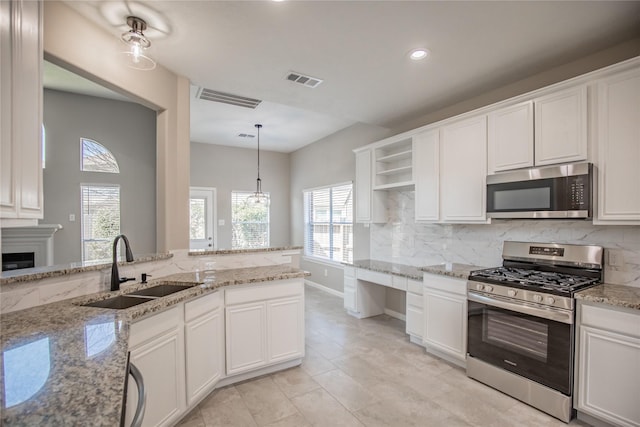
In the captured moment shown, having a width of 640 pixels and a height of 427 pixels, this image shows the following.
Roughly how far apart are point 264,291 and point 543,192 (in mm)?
2576

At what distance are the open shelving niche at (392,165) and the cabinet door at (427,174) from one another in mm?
317

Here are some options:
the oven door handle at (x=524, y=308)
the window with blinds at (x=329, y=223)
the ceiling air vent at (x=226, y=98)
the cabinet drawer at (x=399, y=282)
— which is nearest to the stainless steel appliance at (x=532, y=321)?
the oven door handle at (x=524, y=308)

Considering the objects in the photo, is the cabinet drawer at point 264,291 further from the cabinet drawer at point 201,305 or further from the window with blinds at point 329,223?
the window with blinds at point 329,223

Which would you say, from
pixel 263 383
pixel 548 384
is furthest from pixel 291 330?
pixel 548 384

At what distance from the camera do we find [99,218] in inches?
190

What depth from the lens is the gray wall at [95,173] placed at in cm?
452

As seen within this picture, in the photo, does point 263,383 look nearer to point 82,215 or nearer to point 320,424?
point 320,424

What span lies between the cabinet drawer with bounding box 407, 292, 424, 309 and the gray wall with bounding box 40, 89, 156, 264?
4.19m

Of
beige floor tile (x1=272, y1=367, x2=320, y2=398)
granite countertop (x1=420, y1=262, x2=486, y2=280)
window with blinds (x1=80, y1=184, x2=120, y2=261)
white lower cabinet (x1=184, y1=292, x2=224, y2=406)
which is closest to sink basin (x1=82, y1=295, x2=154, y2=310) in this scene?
white lower cabinet (x1=184, y1=292, x2=224, y2=406)

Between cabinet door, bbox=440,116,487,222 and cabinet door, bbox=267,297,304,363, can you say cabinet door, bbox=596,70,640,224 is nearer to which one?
cabinet door, bbox=440,116,487,222

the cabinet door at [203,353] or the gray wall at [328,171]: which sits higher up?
the gray wall at [328,171]

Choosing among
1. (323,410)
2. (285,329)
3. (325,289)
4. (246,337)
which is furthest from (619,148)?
(325,289)

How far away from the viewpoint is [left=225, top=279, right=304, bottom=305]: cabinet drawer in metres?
2.65

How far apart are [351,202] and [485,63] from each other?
312 cm
